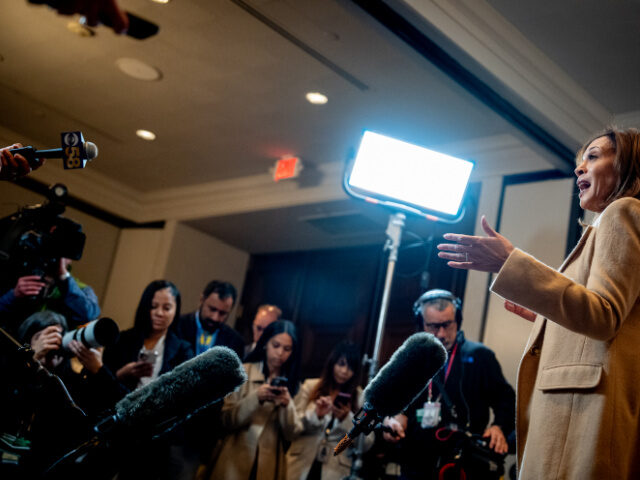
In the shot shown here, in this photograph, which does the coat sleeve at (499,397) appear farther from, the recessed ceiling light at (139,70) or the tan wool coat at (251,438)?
the recessed ceiling light at (139,70)

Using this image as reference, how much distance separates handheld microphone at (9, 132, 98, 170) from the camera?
151 centimetres

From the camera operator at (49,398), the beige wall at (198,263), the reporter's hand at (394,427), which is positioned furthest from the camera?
the beige wall at (198,263)

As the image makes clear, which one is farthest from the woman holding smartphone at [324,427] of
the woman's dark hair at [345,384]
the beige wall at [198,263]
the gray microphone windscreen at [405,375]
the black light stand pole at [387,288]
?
the beige wall at [198,263]

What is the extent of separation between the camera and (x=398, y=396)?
1.43 m

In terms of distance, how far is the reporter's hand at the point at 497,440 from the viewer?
272 cm

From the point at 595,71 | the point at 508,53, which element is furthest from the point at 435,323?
the point at 595,71

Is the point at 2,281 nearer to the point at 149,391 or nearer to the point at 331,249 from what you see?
the point at 149,391

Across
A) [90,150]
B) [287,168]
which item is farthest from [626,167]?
[287,168]

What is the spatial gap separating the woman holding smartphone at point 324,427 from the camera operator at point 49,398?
131cm

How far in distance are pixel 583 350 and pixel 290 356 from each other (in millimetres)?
2382

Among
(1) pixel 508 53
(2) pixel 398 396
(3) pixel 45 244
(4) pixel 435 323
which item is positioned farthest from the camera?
(1) pixel 508 53

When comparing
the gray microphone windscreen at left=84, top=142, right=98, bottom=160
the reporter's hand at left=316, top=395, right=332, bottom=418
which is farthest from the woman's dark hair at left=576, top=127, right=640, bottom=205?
the reporter's hand at left=316, top=395, right=332, bottom=418

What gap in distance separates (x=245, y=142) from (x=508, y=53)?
6.94ft

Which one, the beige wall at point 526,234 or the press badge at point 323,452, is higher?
the beige wall at point 526,234
